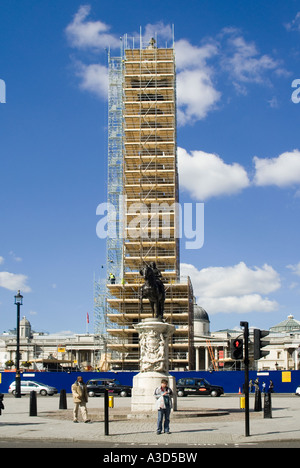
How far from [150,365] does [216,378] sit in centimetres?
3156

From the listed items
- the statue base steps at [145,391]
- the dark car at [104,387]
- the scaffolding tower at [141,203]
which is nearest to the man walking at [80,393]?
the statue base steps at [145,391]

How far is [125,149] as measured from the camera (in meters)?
82.4

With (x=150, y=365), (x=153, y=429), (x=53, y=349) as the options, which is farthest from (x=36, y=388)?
(x=53, y=349)

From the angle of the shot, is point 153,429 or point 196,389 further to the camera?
point 196,389

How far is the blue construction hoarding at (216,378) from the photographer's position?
5325 centimetres

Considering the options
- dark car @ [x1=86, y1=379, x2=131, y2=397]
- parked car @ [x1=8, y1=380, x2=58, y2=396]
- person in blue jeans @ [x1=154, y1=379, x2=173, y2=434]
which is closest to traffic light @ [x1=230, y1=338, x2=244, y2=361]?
person in blue jeans @ [x1=154, y1=379, x2=173, y2=434]

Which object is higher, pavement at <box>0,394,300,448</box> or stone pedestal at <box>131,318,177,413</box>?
stone pedestal at <box>131,318,177,413</box>

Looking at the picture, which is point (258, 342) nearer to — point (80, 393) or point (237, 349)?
point (237, 349)

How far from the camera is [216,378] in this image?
2159 inches

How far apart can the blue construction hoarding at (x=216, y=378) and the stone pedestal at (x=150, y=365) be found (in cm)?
2899

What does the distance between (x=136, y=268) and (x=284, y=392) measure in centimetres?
3011

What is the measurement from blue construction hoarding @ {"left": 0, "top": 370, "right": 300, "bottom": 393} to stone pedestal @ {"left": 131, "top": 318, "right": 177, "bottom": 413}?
95.1 ft

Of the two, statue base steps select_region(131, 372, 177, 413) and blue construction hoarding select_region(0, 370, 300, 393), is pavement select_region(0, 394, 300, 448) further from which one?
blue construction hoarding select_region(0, 370, 300, 393)

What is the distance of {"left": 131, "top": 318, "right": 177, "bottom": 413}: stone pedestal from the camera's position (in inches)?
945
